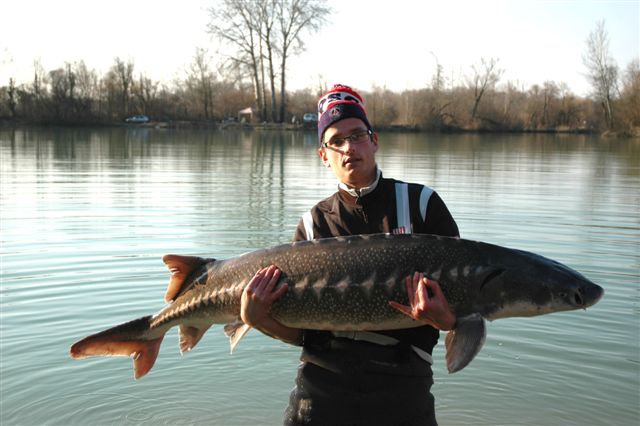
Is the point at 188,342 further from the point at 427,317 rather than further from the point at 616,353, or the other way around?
the point at 616,353

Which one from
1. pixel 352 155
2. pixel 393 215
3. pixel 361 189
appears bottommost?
pixel 393 215

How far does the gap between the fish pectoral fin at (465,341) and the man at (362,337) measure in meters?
0.22

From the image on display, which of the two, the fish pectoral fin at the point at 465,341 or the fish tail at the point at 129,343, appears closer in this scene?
the fish pectoral fin at the point at 465,341

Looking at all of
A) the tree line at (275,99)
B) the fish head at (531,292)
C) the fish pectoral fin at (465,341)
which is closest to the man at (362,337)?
the fish pectoral fin at (465,341)

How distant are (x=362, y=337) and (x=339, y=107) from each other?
127 centimetres

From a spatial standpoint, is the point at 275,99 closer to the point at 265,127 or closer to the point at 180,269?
the point at 265,127

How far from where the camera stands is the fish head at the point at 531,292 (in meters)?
3.26

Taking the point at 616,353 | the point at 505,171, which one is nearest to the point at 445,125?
the point at 505,171

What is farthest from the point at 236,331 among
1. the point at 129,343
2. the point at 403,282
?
the point at 403,282

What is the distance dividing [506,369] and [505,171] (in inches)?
762

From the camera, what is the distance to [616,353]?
7.01 m

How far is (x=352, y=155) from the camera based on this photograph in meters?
3.46

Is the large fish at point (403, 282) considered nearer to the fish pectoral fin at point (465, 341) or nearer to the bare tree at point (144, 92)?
the fish pectoral fin at point (465, 341)

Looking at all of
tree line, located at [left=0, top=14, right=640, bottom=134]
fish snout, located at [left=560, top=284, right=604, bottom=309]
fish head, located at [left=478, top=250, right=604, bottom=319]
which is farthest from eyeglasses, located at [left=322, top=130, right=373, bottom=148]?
tree line, located at [left=0, top=14, right=640, bottom=134]
